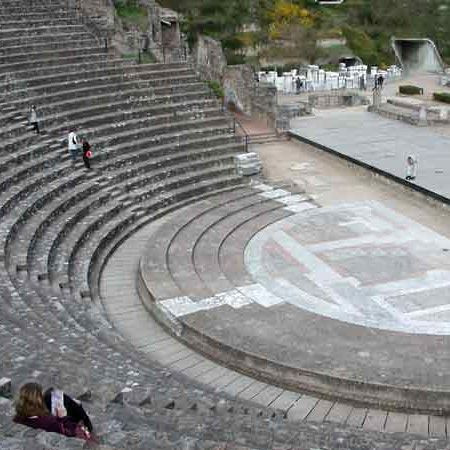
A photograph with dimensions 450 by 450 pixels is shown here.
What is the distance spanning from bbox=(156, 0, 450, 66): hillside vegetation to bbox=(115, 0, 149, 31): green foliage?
813 cm

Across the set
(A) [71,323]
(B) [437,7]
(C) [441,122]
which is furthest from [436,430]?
(B) [437,7]

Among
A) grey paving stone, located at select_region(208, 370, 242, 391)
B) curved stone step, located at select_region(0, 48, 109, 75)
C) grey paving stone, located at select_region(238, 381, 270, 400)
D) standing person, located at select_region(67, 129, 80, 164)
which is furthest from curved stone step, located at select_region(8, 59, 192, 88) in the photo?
grey paving stone, located at select_region(238, 381, 270, 400)

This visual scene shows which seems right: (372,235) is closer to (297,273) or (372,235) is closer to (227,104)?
(297,273)

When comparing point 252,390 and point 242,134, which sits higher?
point 242,134

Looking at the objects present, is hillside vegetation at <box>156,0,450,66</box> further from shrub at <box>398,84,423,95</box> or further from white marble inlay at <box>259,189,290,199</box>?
white marble inlay at <box>259,189,290,199</box>

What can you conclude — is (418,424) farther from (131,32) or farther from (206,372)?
(131,32)

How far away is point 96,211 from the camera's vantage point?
15219 mm

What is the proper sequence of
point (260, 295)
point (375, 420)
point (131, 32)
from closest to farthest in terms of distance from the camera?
point (375, 420) → point (260, 295) → point (131, 32)

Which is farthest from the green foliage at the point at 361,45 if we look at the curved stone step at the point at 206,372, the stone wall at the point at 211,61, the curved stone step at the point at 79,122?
the curved stone step at the point at 206,372

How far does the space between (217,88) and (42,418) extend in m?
20.6

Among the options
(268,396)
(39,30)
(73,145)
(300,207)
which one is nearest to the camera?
(268,396)

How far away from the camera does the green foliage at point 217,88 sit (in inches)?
957

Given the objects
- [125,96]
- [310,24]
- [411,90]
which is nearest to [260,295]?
[125,96]

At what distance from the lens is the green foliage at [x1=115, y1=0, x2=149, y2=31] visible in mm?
25406
